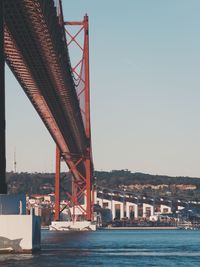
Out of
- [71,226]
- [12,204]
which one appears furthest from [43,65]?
[71,226]

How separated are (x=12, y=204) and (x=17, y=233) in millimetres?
1981

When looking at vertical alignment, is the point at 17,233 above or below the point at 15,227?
below

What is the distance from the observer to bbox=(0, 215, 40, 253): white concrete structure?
42875mm

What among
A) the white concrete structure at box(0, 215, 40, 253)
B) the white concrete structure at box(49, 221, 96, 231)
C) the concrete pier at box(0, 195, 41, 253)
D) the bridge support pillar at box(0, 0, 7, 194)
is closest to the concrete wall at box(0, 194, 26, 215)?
the concrete pier at box(0, 195, 41, 253)

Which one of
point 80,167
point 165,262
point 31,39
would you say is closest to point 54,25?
point 31,39

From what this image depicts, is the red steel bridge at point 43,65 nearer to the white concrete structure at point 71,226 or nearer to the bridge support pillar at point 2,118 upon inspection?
the bridge support pillar at point 2,118

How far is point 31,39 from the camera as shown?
4541 centimetres

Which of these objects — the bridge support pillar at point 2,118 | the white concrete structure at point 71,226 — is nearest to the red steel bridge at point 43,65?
the bridge support pillar at point 2,118

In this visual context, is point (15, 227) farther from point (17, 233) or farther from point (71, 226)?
Result: point (71, 226)

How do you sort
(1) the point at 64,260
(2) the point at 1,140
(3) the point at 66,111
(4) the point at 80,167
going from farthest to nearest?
1. (4) the point at 80,167
2. (3) the point at 66,111
3. (1) the point at 64,260
4. (2) the point at 1,140

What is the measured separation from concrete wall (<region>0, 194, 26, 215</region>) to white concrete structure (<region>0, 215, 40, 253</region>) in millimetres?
861

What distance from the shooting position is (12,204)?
147 feet

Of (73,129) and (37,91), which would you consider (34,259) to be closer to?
(37,91)

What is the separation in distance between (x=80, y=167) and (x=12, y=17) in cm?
7621
